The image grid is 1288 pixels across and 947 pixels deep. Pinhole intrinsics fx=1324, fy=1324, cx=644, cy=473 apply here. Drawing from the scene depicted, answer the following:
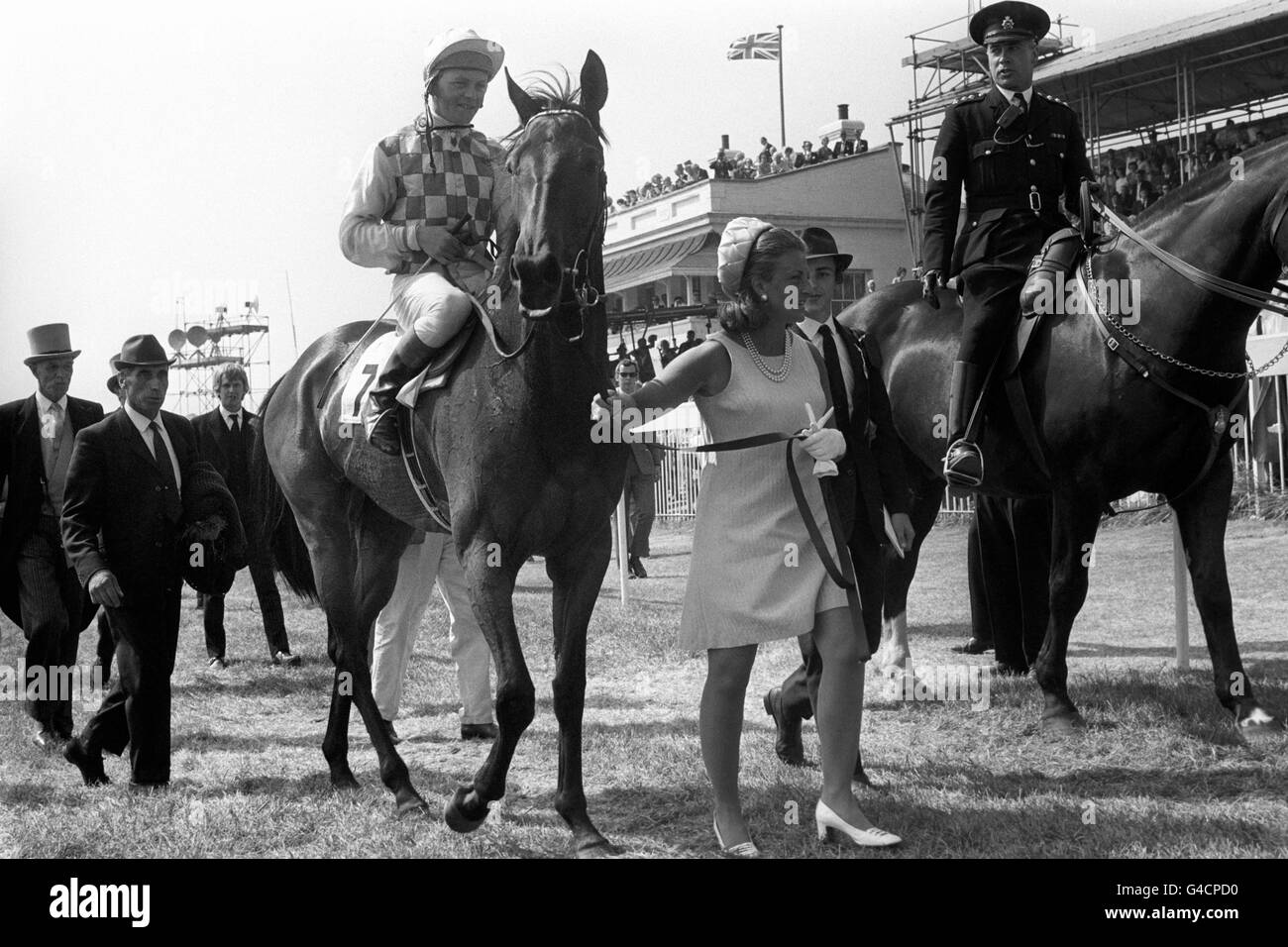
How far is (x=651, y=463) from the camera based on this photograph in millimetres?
5906

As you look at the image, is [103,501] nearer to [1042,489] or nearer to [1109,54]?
[1042,489]

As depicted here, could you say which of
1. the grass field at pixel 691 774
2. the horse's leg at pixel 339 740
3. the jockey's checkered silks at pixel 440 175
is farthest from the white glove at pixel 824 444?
the horse's leg at pixel 339 740

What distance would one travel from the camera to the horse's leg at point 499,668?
480 cm

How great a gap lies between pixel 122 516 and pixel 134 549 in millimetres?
172

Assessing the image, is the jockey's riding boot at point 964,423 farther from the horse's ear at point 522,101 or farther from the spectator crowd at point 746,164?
the spectator crowd at point 746,164

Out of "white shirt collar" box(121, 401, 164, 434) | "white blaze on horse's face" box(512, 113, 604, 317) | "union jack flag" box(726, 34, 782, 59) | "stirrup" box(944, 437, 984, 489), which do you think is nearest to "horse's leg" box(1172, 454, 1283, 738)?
"stirrup" box(944, 437, 984, 489)

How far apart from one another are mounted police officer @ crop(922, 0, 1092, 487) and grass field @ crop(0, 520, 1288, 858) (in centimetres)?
148

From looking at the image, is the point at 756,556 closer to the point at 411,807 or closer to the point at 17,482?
the point at 411,807

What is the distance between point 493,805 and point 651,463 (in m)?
1.63

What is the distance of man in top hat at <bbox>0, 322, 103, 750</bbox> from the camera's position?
24.0ft

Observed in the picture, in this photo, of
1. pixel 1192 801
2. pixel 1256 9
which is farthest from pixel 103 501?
pixel 1256 9

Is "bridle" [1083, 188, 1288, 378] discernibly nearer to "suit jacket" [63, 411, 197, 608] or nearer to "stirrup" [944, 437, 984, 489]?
"stirrup" [944, 437, 984, 489]

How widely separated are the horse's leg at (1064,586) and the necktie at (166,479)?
13.9 ft

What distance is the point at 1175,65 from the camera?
10.2 metres
